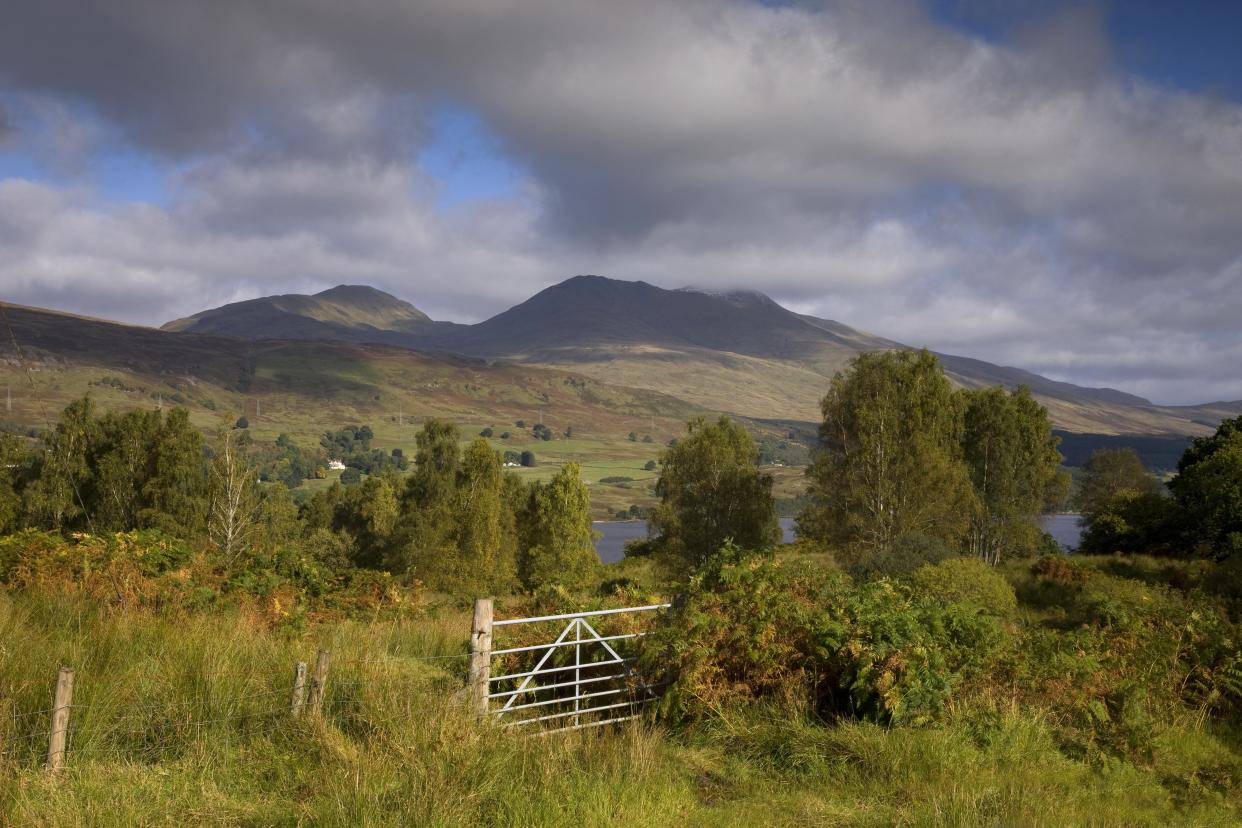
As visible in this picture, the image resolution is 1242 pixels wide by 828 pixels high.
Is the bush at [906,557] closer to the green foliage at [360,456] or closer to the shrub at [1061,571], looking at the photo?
the shrub at [1061,571]

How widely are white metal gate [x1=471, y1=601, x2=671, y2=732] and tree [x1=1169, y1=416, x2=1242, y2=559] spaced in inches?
1071

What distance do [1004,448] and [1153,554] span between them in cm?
1418

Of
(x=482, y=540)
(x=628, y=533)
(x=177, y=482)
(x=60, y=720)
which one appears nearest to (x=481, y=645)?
(x=60, y=720)

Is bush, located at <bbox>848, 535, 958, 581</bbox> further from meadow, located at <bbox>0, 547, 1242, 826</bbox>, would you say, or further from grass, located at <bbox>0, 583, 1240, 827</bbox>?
grass, located at <bbox>0, 583, 1240, 827</bbox>

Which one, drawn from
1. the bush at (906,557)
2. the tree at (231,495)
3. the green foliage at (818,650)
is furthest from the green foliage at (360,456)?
the green foliage at (818,650)

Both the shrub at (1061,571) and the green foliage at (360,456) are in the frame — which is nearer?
the shrub at (1061,571)

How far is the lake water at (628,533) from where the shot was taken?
315 feet

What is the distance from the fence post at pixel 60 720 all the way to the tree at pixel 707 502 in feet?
114

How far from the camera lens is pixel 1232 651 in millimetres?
10180

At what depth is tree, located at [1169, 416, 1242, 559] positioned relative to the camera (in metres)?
30.7

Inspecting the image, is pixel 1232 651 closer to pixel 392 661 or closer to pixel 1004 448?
pixel 392 661

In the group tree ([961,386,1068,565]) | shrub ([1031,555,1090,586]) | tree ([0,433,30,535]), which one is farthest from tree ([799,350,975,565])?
tree ([0,433,30,535])

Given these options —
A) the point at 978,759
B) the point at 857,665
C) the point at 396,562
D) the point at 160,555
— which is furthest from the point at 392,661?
the point at 396,562

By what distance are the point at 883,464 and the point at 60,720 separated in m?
35.0
